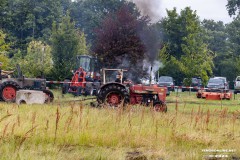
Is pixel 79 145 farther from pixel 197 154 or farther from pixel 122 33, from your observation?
pixel 122 33

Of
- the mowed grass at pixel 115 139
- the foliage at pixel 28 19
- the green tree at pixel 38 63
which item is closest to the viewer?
the mowed grass at pixel 115 139

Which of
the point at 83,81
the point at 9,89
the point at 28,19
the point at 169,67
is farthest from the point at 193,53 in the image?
the point at 28,19

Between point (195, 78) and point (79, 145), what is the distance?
3237 centimetres

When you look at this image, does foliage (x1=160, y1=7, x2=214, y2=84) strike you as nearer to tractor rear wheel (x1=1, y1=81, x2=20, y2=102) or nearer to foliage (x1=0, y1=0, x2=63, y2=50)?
tractor rear wheel (x1=1, y1=81, x2=20, y2=102)

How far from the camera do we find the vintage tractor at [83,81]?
24.3m

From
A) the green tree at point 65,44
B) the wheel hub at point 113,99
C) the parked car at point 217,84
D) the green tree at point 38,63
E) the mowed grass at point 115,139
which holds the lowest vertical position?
the mowed grass at point 115,139

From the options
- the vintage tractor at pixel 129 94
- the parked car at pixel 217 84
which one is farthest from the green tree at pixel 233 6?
the vintage tractor at pixel 129 94

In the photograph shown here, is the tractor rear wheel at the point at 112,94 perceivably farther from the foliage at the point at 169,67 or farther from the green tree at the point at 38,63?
the foliage at the point at 169,67

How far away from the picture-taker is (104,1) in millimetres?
55312

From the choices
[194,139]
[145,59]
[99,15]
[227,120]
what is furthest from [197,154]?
[99,15]

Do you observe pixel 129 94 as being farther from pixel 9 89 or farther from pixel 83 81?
pixel 83 81

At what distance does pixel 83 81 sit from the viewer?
83.7 feet

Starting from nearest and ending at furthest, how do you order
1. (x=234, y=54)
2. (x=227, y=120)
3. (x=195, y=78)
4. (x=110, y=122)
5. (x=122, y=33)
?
(x=110, y=122)
(x=227, y=120)
(x=122, y=33)
(x=195, y=78)
(x=234, y=54)

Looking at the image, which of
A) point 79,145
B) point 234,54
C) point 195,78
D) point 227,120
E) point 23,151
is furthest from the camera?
point 234,54
